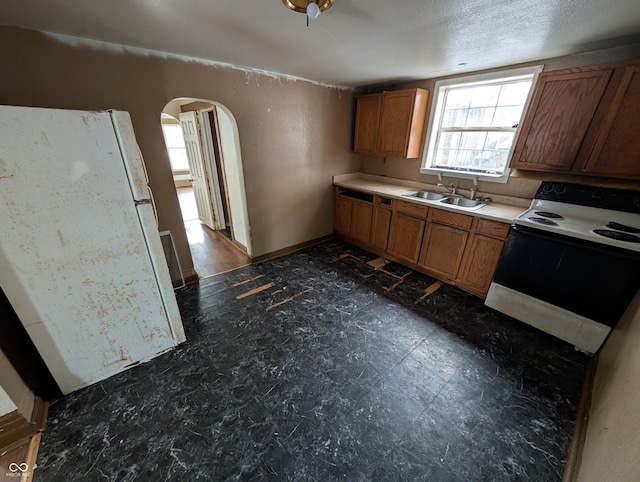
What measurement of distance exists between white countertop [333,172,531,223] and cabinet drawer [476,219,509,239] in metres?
0.05

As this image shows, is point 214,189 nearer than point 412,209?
No

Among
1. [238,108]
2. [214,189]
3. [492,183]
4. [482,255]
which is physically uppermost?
[238,108]

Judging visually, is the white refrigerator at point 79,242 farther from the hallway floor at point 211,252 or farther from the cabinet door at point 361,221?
the cabinet door at point 361,221

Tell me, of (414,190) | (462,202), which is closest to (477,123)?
(462,202)

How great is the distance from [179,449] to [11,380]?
39.9 inches

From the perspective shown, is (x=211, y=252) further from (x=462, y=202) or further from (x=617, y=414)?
(x=617, y=414)

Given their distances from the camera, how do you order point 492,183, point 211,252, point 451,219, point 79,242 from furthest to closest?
point 211,252
point 492,183
point 451,219
point 79,242

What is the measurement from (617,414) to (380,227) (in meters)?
2.54

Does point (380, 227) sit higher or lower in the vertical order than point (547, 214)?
lower

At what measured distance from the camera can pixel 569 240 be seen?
1898 millimetres

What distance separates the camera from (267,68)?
2.68m

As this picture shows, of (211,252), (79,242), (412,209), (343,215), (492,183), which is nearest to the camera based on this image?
(79,242)

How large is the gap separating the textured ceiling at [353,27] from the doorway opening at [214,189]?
2.91ft

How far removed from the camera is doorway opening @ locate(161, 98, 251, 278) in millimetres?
3268
